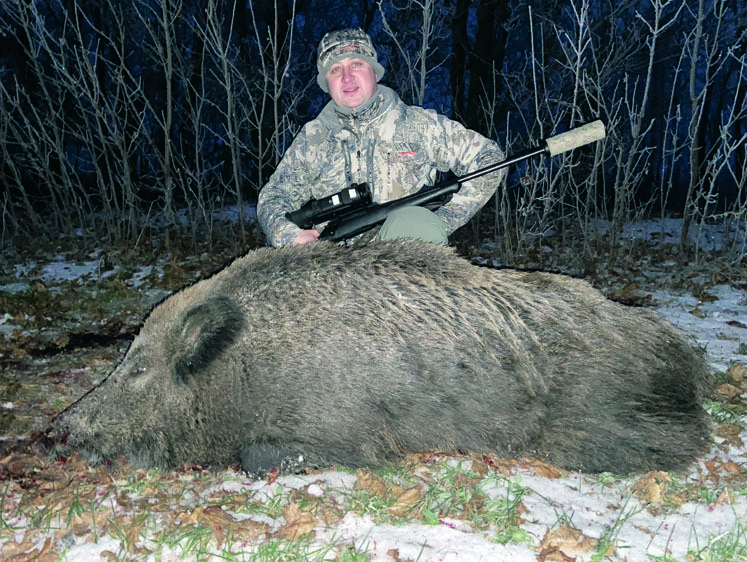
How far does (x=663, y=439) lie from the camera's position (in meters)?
2.59

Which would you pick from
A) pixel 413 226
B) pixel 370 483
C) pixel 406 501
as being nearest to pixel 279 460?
pixel 370 483

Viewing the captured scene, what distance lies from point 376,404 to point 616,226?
665cm

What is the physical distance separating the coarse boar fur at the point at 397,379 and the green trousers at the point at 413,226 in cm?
68

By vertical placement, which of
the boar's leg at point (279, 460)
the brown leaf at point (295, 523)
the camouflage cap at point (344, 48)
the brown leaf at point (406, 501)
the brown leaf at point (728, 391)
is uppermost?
the camouflage cap at point (344, 48)

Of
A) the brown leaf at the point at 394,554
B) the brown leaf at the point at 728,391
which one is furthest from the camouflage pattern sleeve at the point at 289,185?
the brown leaf at the point at 728,391

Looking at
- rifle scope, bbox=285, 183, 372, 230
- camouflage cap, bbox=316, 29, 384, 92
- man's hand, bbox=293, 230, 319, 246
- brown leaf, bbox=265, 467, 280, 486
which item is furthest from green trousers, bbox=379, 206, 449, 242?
brown leaf, bbox=265, 467, 280, 486

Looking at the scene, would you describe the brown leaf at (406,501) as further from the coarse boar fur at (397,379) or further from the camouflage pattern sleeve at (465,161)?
the camouflage pattern sleeve at (465,161)

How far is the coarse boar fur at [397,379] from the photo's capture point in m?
2.62

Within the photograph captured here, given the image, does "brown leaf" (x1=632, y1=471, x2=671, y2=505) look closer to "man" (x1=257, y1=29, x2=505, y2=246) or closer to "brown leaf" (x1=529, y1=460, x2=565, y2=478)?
"brown leaf" (x1=529, y1=460, x2=565, y2=478)

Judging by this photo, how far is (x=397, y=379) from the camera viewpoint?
2650mm

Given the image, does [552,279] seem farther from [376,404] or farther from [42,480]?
[42,480]

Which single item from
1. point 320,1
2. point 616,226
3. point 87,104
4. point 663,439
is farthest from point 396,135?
point 320,1

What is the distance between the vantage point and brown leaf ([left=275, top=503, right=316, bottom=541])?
7.16 ft

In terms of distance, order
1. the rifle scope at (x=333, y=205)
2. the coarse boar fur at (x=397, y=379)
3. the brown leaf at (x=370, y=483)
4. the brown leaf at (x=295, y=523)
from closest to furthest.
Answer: the brown leaf at (x=295, y=523) → the brown leaf at (x=370, y=483) → the coarse boar fur at (x=397, y=379) → the rifle scope at (x=333, y=205)
